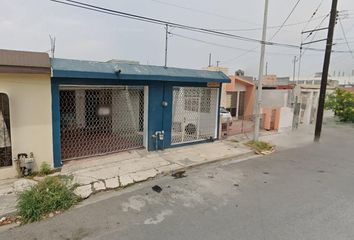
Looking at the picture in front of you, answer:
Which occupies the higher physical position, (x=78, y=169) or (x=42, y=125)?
(x=42, y=125)

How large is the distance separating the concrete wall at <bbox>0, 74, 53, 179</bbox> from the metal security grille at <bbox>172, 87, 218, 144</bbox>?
418 centimetres

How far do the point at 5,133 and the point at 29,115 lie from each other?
0.66 metres

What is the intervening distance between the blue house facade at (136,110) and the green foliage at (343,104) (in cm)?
1340

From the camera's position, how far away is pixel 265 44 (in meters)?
9.57

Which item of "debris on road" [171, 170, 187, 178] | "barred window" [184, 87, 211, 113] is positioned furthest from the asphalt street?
"barred window" [184, 87, 211, 113]

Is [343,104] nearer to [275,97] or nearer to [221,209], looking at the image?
[275,97]

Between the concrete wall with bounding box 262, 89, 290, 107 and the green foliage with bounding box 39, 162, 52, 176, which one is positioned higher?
the concrete wall with bounding box 262, 89, 290, 107

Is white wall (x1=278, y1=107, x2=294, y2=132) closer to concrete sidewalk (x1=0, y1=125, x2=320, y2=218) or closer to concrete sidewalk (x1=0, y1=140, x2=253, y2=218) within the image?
concrete sidewalk (x1=0, y1=125, x2=320, y2=218)

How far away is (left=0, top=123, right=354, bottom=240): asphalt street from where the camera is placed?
3783mm

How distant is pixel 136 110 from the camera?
28.5ft

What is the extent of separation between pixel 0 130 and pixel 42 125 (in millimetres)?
880

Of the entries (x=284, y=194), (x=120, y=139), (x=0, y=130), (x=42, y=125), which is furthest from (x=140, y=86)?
(x=284, y=194)

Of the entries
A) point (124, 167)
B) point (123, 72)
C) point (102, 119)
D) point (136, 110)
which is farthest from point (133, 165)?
point (102, 119)

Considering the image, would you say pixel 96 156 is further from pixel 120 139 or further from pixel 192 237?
pixel 192 237
